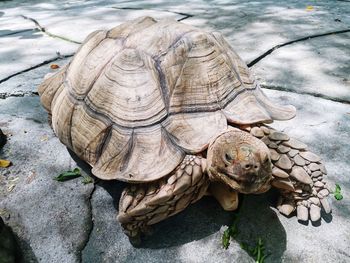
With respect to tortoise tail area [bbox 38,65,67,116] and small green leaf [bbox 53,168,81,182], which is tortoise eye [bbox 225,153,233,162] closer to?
small green leaf [bbox 53,168,81,182]

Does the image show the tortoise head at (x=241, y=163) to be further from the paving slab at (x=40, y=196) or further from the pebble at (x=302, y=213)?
the paving slab at (x=40, y=196)

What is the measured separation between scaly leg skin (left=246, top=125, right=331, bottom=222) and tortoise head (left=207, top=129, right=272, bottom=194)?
0.59 ft

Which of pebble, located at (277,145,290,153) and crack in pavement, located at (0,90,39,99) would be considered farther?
crack in pavement, located at (0,90,39,99)

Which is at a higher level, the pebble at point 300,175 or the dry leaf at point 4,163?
the pebble at point 300,175

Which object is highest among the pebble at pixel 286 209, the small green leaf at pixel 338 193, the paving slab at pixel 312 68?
the pebble at pixel 286 209

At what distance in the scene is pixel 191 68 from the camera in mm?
1620

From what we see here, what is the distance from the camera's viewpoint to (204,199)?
1.75 meters

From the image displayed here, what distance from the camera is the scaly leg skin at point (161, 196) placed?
56.6 inches

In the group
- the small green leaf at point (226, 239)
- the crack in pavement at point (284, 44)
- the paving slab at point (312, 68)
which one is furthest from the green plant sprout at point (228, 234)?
the crack in pavement at point (284, 44)

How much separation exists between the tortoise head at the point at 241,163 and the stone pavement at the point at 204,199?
0.33 m

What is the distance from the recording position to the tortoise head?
1.32 metres

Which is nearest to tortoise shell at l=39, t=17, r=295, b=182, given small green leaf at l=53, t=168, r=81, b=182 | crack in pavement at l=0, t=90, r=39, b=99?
small green leaf at l=53, t=168, r=81, b=182

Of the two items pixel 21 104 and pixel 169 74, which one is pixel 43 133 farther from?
pixel 169 74

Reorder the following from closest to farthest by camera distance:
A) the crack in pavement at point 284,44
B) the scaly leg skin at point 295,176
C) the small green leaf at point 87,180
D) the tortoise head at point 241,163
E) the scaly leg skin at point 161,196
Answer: the tortoise head at point 241,163
the scaly leg skin at point 161,196
the scaly leg skin at point 295,176
the small green leaf at point 87,180
the crack in pavement at point 284,44
